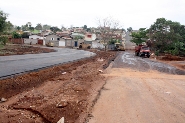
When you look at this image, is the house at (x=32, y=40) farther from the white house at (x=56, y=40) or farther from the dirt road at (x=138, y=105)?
the dirt road at (x=138, y=105)

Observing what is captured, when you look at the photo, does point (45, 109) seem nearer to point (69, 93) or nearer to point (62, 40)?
point (69, 93)

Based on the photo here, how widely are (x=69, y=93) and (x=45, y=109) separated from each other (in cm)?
277

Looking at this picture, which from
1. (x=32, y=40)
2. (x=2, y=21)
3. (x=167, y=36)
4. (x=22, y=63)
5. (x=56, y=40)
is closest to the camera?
(x=22, y=63)

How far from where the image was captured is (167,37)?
160 ft

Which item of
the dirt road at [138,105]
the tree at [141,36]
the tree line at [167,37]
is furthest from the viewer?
the tree at [141,36]

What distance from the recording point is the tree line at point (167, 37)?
46025 millimetres

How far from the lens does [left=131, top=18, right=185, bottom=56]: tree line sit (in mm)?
46025

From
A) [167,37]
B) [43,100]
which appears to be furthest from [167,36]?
[43,100]

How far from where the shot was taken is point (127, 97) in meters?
10.1

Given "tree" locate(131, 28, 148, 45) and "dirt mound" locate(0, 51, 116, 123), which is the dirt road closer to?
"dirt mound" locate(0, 51, 116, 123)

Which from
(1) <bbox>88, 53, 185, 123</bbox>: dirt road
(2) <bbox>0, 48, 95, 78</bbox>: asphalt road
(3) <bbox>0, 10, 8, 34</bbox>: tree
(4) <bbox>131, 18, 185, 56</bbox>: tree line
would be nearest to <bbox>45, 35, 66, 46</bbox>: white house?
(4) <bbox>131, 18, 185, 56</bbox>: tree line

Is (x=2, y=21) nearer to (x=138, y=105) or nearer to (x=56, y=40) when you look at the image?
(x=138, y=105)

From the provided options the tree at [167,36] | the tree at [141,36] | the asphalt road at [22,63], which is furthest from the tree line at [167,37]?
the asphalt road at [22,63]

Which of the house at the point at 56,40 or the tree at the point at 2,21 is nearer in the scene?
the tree at the point at 2,21
